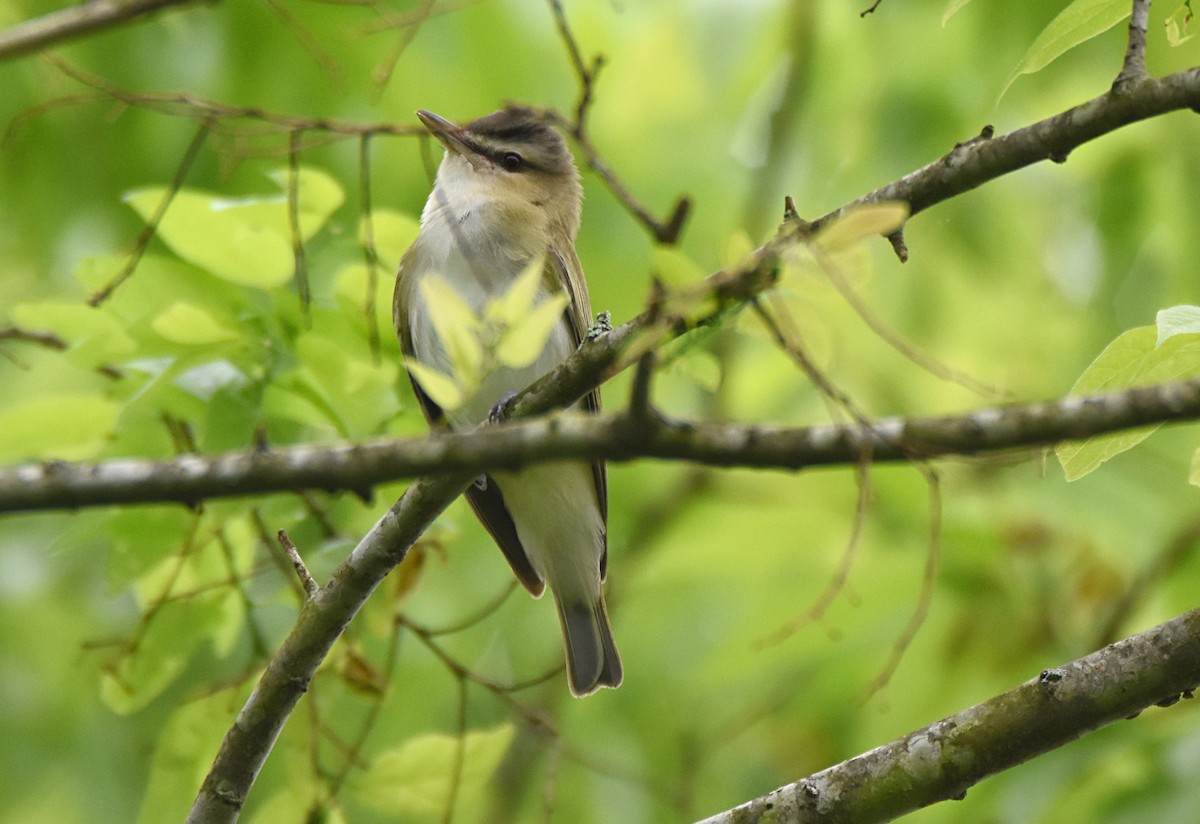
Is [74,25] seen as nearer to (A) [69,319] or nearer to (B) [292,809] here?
(A) [69,319]

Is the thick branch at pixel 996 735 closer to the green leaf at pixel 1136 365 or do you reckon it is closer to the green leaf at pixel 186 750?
the green leaf at pixel 1136 365

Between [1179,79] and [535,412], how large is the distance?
134 cm

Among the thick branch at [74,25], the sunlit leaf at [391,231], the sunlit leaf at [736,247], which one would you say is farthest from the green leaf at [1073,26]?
the sunlit leaf at [391,231]

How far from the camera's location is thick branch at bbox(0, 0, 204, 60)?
7.22 feet

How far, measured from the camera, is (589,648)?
4781 mm

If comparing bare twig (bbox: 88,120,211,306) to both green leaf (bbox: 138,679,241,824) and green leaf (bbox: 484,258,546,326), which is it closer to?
green leaf (bbox: 138,679,241,824)

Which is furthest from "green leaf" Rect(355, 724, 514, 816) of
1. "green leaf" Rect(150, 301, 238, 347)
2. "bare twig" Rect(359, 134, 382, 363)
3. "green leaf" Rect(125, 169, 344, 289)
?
"green leaf" Rect(125, 169, 344, 289)

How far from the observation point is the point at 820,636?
4.40 meters

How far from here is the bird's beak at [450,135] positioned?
4523 millimetres

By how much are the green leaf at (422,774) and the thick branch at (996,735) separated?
32.2 inches

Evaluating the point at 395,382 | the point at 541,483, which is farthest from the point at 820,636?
the point at 395,382

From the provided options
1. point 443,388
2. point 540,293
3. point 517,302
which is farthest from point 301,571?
point 540,293

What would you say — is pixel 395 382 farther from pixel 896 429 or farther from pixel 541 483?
pixel 896 429

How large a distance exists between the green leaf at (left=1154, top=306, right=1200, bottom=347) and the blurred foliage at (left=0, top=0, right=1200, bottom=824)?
967 mm
